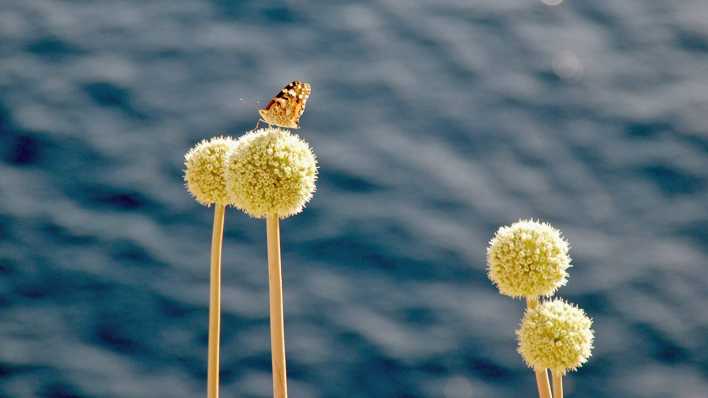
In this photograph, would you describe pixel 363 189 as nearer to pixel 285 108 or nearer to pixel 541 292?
pixel 285 108

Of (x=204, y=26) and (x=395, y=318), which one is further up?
(x=204, y=26)

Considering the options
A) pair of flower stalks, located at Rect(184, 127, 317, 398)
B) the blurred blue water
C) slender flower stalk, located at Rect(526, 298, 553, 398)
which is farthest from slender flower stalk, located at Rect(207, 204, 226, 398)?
the blurred blue water

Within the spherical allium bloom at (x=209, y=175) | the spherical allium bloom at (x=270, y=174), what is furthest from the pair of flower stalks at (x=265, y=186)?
the spherical allium bloom at (x=209, y=175)

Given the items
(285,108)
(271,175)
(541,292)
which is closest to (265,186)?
(271,175)

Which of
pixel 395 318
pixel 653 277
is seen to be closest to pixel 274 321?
pixel 395 318

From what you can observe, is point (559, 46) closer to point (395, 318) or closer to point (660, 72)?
point (660, 72)

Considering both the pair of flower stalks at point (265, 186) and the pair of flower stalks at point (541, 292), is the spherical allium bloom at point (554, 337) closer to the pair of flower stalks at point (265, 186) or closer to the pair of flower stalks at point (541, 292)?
the pair of flower stalks at point (541, 292)
